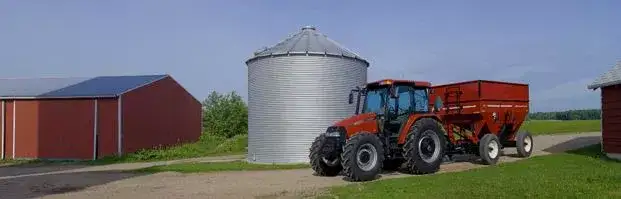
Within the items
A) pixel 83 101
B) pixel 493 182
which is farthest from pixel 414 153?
pixel 83 101

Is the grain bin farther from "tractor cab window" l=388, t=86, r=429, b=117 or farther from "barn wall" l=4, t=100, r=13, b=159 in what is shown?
"barn wall" l=4, t=100, r=13, b=159

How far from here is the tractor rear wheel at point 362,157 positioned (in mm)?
15273

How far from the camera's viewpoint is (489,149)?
19.2 metres

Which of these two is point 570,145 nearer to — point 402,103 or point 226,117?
point 402,103

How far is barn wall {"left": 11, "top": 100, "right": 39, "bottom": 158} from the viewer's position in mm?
35094

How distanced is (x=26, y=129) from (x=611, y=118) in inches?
1185

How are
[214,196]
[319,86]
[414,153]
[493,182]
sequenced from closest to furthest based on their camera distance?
[493,182], [214,196], [414,153], [319,86]

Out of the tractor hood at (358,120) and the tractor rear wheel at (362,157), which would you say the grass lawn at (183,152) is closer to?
the tractor hood at (358,120)

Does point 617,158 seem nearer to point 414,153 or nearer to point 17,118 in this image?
point 414,153

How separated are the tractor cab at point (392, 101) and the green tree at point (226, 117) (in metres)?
32.7

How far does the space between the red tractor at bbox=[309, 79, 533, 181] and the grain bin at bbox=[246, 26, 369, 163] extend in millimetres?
4314

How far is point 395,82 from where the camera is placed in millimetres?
17078

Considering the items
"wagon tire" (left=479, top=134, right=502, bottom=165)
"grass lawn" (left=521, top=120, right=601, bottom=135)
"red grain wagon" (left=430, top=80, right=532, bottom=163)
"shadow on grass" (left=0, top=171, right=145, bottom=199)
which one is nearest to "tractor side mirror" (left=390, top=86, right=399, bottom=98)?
"red grain wagon" (left=430, top=80, right=532, bottom=163)

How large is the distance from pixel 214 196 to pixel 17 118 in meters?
26.7
